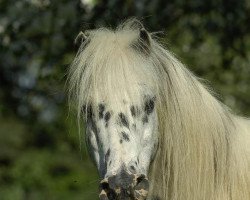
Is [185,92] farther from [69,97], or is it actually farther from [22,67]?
→ [22,67]

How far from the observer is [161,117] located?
4.93m

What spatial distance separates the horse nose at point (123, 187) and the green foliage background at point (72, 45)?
4.78 meters

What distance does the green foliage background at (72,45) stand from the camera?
32.1 feet

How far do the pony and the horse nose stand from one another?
0.24 meters

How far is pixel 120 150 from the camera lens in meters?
4.50

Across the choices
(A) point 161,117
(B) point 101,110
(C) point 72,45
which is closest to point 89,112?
(B) point 101,110

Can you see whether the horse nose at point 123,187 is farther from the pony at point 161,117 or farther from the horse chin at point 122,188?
the pony at point 161,117

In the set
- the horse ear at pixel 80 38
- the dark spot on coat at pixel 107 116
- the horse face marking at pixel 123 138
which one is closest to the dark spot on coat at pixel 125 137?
the horse face marking at pixel 123 138

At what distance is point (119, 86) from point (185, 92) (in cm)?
46

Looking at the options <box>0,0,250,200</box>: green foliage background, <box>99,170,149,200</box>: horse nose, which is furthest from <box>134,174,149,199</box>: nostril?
<box>0,0,250,200</box>: green foliage background

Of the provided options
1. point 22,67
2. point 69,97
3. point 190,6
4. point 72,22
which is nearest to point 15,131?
point 22,67

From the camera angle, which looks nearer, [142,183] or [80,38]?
[142,183]

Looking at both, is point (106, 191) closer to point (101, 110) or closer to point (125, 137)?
point (125, 137)

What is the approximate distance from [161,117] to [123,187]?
2.35 ft
